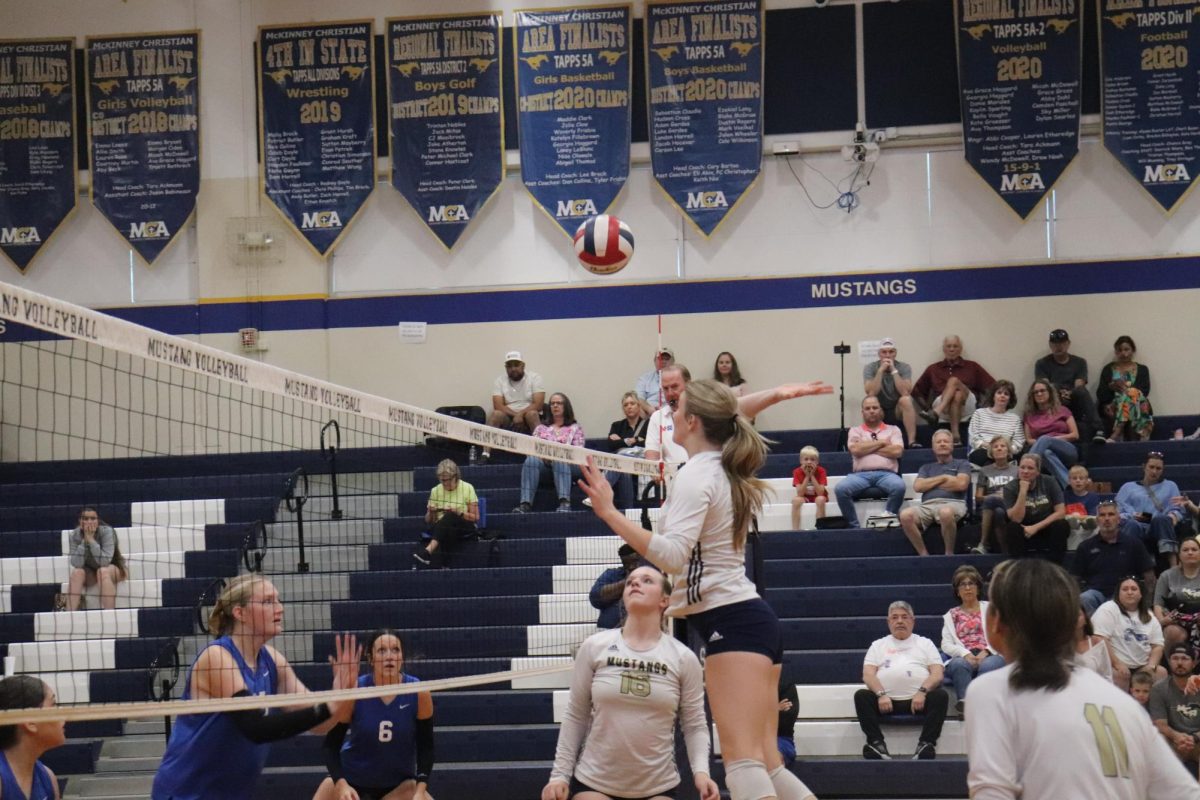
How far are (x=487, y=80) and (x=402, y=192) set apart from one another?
191 centimetres

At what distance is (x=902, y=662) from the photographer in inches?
456

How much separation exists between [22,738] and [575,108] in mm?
14232

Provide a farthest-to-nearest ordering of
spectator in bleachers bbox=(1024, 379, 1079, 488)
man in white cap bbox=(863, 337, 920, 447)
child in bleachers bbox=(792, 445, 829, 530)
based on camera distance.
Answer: man in white cap bbox=(863, 337, 920, 447) → spectator in bleachers bbox=(1024, 379, 1079, 488) → child in bleachers bbox=(792, 445, 829, 530)

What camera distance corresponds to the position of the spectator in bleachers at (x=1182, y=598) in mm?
12195

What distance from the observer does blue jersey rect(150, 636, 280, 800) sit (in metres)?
5.26

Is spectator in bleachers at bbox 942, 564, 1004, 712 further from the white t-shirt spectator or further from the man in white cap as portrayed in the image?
the man in white cap

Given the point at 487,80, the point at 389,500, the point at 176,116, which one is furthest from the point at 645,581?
the point at 176,116

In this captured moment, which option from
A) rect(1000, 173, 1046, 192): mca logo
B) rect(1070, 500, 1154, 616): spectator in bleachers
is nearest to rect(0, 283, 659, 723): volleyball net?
rect(1070, 500, 1154, 616): spectator in bleachers

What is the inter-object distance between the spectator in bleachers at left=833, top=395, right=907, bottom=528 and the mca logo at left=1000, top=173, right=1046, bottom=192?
4.14 meters

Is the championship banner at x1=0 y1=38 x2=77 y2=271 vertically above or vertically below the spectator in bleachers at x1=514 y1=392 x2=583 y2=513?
above

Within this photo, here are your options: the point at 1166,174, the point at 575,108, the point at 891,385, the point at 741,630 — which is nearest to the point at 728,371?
the point at 891,385

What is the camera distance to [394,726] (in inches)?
307

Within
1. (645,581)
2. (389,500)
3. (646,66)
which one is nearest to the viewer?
(645,581)

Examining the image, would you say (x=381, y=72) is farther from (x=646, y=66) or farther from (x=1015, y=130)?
(x=1015, y=130)
